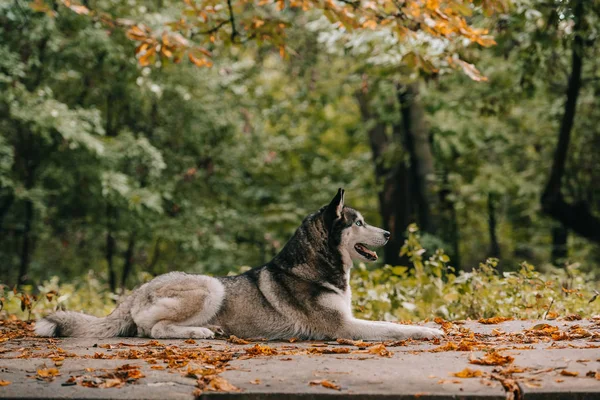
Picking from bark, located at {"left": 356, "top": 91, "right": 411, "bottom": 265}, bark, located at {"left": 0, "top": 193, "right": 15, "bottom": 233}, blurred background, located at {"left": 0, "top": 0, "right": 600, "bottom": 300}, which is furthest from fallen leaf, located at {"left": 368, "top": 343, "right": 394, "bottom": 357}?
bark, located at {"left": 0, "top": 193, "right": 15, "bottom": 233}

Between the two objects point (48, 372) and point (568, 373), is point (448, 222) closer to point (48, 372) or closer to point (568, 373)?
point (568, 373)

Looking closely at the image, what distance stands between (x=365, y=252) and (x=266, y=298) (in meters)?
0.96

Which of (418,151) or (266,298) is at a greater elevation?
(418,151)

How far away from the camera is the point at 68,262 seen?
16453mm

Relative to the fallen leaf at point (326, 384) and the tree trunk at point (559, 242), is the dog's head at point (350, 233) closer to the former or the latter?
the fallen leaf at point (326, 384)

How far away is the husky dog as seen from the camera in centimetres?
543

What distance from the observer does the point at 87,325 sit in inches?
221

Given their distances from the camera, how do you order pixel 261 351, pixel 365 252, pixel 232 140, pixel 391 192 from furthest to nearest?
pixel 232 140
pixel 391 192
pixel 365 252
pixel 261 351

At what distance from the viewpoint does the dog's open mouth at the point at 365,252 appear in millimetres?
5602

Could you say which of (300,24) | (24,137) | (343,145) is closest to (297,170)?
(343,145)

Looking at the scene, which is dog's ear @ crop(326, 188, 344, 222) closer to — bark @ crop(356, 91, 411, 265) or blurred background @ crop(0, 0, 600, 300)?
blurred background @ crop(0, 0, 600, 300)

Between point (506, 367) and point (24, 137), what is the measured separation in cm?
1260

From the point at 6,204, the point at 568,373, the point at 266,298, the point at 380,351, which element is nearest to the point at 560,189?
the point at 266,298

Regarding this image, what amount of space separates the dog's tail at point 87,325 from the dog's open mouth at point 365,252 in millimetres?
2115
